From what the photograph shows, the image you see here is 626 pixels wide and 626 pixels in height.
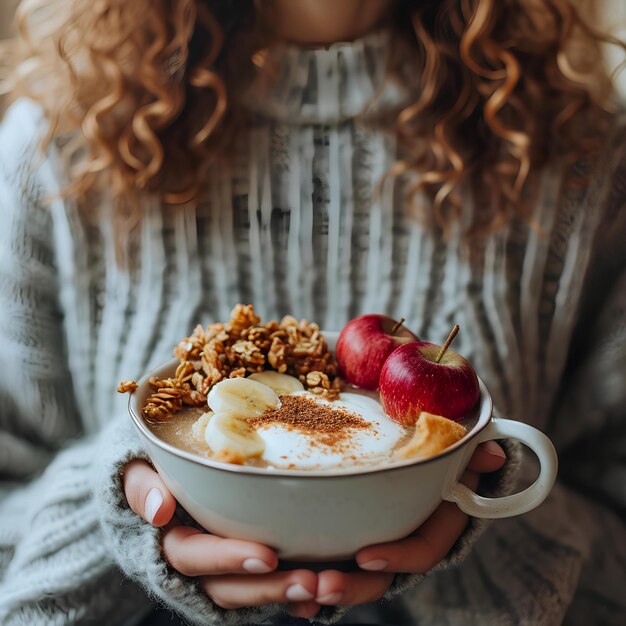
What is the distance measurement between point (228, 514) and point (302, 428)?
79 mm

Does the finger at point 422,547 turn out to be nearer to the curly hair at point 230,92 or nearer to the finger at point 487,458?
the finger at point 487,458

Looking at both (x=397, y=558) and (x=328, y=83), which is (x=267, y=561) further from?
(x=328, y=83)

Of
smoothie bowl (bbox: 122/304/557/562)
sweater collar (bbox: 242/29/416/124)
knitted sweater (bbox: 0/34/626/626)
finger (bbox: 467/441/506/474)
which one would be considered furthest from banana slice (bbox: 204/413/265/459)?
sweater collar (bbox: 242/29/416/124)

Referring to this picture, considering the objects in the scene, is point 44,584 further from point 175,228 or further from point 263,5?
point 263,5

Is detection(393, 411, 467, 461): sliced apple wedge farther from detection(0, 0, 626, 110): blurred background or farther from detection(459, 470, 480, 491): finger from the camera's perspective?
detection(0, 0, 626, 110): blurred background

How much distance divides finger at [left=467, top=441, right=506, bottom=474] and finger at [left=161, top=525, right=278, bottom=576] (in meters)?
0.21

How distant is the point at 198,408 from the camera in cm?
52

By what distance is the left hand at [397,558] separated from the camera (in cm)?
46

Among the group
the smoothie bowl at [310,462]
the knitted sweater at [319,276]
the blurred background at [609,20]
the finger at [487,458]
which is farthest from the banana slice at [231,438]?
the blurred background at [609,20]

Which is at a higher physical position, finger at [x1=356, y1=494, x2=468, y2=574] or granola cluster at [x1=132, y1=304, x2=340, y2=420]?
granola cluster at [x1=132, y1=304, x2=340, y2=420]

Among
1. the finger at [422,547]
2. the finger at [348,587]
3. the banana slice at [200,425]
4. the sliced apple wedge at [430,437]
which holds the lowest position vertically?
the finger at [348,587]

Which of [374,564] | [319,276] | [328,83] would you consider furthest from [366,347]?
[328,83]

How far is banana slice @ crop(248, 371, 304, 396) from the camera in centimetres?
54

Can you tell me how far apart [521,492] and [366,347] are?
0.17m
